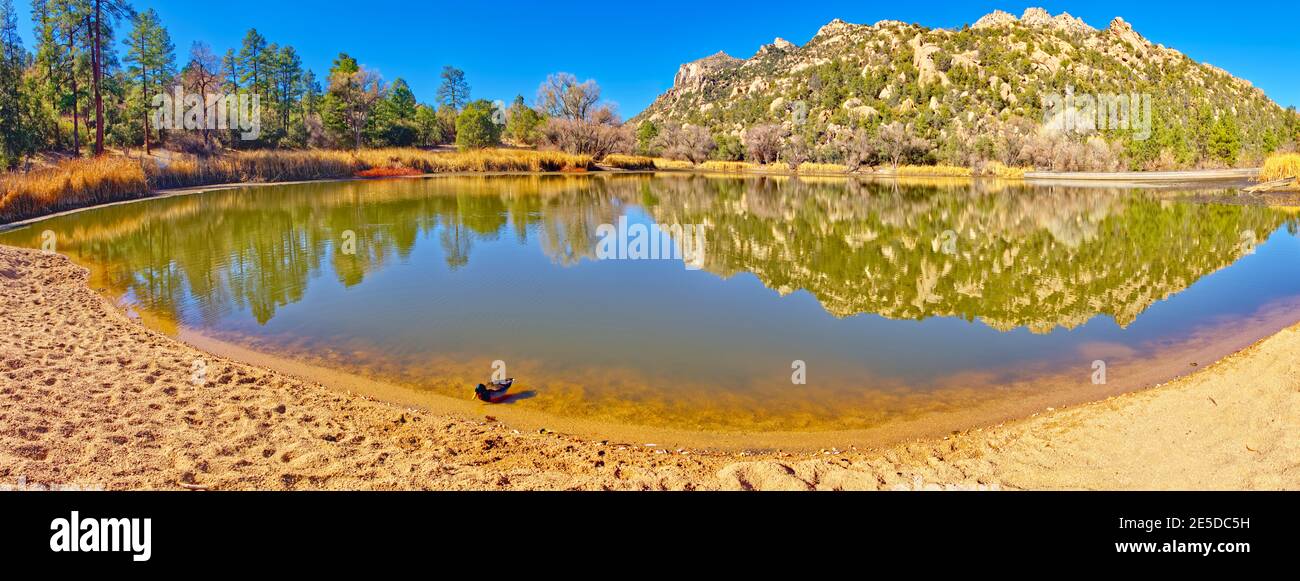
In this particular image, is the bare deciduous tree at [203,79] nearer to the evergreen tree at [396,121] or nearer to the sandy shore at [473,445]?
the evergreen tree at [396,121]

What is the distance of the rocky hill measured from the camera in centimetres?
5884

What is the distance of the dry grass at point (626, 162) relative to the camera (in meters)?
62.0

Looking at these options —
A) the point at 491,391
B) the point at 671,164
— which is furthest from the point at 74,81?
the point at 671,164

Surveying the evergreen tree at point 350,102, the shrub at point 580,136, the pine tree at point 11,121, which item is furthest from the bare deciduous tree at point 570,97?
the pine tree at point 11,121

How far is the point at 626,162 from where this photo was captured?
6247 centimetres

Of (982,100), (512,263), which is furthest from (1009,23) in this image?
(512,263)

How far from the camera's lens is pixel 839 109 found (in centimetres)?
8631

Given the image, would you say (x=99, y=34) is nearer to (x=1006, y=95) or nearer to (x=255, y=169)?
(x=255, y=169)

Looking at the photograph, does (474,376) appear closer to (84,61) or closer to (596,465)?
(596,465)

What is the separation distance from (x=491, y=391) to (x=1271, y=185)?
43215mm

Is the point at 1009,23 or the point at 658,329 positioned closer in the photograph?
the point at 658,329

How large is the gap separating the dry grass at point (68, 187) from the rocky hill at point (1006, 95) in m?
58.9

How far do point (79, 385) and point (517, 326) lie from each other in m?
4.50
